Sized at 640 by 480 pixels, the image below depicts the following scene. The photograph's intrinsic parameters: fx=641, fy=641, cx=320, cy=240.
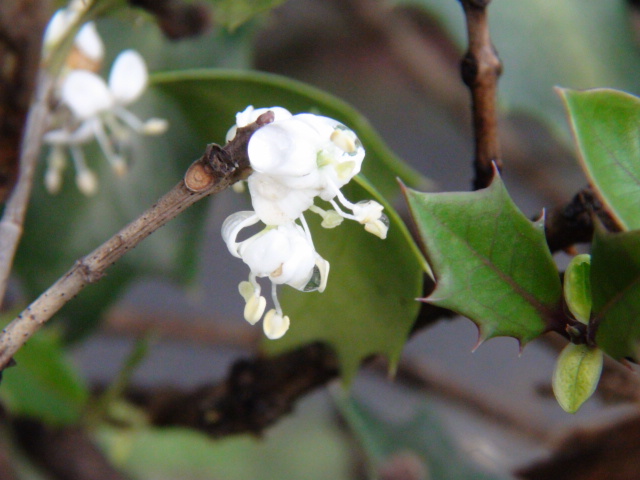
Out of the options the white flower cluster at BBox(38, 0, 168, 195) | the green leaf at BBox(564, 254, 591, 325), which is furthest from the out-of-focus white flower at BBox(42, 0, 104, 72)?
the green leaf at BBox(564, 254, 591, 325)

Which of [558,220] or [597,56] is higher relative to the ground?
[558,220]

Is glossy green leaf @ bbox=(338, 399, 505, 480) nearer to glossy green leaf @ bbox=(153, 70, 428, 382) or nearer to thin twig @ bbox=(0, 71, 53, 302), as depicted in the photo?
glossy green leaf @ bbox=(153, 70, 428, 382)

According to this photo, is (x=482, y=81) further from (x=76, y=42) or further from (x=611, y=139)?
(x=76, y=42)

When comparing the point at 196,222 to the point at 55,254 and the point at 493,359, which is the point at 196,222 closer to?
the point at 55,254

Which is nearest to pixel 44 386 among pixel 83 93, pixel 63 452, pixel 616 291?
pixel 63 452

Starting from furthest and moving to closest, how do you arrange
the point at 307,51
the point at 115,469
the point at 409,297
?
the point at 307,51, the point at 115,469, the point at 409,297

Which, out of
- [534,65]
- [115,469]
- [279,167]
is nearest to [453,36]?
[534,65]

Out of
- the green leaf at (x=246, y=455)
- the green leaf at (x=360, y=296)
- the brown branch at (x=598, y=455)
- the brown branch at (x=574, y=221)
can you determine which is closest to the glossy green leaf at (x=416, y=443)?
the brown branch at (x=598, y=455)
